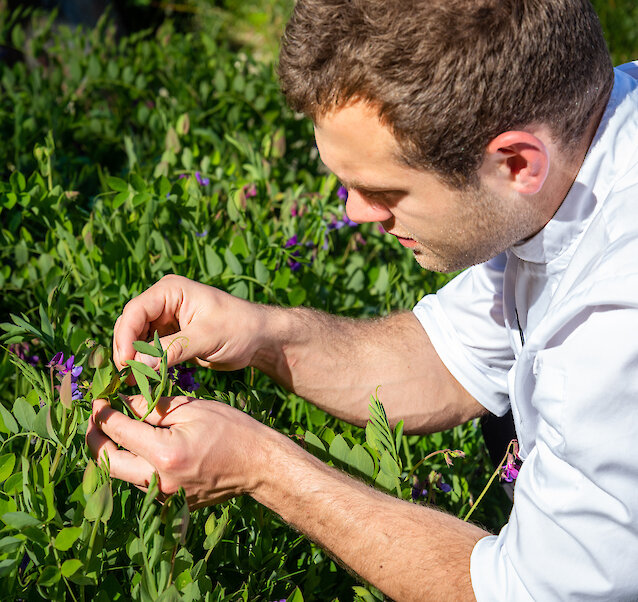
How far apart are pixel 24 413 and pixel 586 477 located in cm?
80

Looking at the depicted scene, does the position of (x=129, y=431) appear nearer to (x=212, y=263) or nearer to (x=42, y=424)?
(x=42, y=424)

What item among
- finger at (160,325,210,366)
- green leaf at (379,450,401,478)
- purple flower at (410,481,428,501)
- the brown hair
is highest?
the brown hair

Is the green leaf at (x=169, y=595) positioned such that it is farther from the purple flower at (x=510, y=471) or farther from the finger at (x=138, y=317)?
the purple flower at (x=510, y=471)

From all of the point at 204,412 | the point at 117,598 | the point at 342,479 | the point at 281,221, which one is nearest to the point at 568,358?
the point at 342,479

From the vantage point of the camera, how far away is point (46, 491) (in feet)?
3.50

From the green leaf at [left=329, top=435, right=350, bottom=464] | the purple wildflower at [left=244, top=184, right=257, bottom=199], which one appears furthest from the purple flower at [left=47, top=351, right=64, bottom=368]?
the purple wildflower at [left=244, top=184, right=257, bottom=199]

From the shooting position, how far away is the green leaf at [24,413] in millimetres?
1220

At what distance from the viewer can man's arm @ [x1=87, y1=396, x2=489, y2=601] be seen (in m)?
1.21

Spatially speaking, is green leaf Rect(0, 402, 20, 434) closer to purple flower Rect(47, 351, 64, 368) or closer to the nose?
purple flower Rect(47, 351, 64, 368)

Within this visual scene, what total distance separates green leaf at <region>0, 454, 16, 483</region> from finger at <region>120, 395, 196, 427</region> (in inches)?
7.0

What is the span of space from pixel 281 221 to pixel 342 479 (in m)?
0.96

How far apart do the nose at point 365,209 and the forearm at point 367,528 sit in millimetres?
408

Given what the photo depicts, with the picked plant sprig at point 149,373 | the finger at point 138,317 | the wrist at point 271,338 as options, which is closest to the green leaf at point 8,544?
the picked plant sprig at point 149,373

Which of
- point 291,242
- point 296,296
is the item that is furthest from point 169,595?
point 291,242
